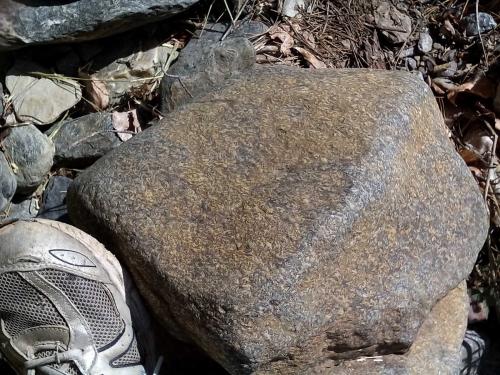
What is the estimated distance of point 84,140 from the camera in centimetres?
239

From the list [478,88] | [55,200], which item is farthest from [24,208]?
[478,88]

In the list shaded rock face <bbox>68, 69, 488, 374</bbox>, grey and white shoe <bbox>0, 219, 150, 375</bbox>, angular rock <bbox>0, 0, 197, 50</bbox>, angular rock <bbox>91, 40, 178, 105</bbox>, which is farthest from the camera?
angular rock <bbox>91, 40, 178, 105</bbox>

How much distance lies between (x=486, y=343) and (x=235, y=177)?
3.81 ft

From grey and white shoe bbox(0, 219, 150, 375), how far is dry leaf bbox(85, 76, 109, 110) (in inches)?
25.3

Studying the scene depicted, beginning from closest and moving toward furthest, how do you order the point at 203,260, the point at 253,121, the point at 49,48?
the point at 203,260 → the point at 253,121 → the point at 49,48

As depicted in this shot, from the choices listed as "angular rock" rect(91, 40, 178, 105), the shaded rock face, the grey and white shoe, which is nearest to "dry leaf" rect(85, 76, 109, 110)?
"angular rock" rect(91, 40, 178, 105)

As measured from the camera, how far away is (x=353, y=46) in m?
2.59

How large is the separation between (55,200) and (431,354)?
3.93ft

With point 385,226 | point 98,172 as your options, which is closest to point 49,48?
point 98,172

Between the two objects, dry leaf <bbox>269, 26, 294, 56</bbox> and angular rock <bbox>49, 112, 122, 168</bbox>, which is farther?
dry leaf <bbox>269, 26, 294, 56</bbox>

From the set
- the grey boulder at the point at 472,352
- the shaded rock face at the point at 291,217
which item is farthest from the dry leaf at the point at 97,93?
the grey boulder at the point at 472,352

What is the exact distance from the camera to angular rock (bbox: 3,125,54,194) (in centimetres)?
235

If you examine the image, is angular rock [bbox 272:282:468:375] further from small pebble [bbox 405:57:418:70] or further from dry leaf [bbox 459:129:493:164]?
small pebble [bbox 405:57:418:70]

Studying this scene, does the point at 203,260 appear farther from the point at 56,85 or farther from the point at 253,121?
the point at 56,85
